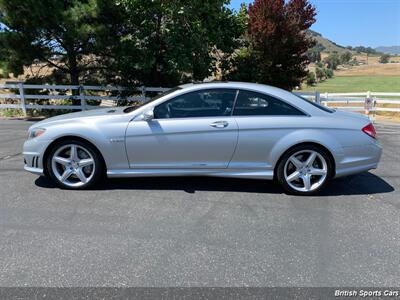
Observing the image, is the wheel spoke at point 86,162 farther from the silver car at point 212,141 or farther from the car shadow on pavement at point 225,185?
the car shadow on pavement at point 225,185

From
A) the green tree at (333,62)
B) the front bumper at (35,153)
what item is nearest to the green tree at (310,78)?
the front bumper at (35,153)

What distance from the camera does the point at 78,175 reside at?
5.00 m

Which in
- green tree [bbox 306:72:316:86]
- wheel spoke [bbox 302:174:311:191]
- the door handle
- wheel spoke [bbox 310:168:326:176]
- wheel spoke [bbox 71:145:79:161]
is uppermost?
green tree [bbox 306:72:316:86]

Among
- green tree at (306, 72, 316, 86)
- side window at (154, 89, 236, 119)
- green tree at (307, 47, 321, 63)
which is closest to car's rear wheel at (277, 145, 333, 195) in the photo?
side window at (154, 89, 236, 119)

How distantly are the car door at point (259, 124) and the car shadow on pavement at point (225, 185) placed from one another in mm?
468

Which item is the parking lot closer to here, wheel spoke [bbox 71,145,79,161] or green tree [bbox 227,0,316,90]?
wheel spoke [bbox 71,145,79,161]

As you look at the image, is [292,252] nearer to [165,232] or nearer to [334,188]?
[165,232]

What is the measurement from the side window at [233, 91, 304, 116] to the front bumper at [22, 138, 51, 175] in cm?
→ 258

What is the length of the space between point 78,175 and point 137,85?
28.1 feet

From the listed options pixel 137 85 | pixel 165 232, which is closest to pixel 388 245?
pixel 165 232

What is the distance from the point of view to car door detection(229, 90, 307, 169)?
4.85 metres

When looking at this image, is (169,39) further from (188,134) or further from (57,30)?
(188,134)

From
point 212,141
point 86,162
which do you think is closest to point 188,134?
point 212,141

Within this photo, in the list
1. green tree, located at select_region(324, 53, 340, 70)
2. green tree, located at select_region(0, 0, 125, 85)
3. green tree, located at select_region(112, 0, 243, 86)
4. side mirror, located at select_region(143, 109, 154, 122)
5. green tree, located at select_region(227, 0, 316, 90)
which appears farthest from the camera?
green tree, located at select_region(324, 53, 340, 70)
